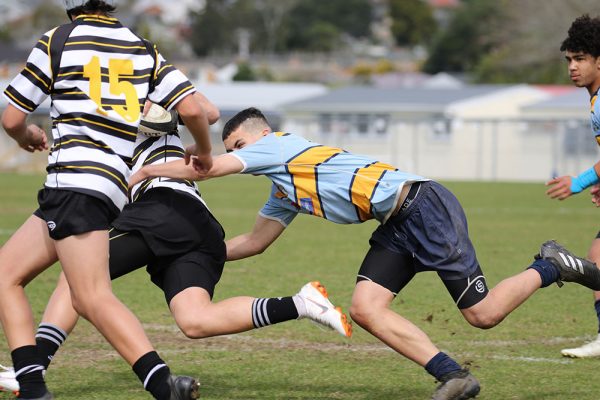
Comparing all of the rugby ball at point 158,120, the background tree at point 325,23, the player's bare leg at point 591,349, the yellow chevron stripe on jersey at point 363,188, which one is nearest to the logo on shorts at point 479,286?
the yellow chevron stripe on jersey at point 363,188

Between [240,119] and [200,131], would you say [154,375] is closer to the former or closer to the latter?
[200,131]

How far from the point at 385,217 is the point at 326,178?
1.31 ft

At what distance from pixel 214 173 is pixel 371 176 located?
88cm

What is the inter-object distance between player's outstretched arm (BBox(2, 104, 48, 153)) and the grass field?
4.77 ft

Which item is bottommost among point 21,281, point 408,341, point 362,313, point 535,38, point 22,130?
point 535,38

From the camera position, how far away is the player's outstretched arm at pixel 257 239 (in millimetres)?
6586

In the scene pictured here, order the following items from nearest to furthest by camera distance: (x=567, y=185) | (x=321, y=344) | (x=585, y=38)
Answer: (x=567, y=185) < (x=585, y=38) < (x=321, y=344)

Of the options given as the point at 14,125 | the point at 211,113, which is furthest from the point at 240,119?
the point at 14,125

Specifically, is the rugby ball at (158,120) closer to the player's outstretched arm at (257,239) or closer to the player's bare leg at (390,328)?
the player's outstretched arm at (257,239)

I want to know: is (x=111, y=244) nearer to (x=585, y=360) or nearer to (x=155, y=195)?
(x=155, y=195)

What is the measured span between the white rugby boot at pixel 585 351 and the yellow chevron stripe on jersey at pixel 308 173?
2.35 metres

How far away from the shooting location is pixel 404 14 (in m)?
141

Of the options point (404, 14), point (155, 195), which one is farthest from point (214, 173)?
point (404, 14)

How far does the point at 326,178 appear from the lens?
5.96 meters
